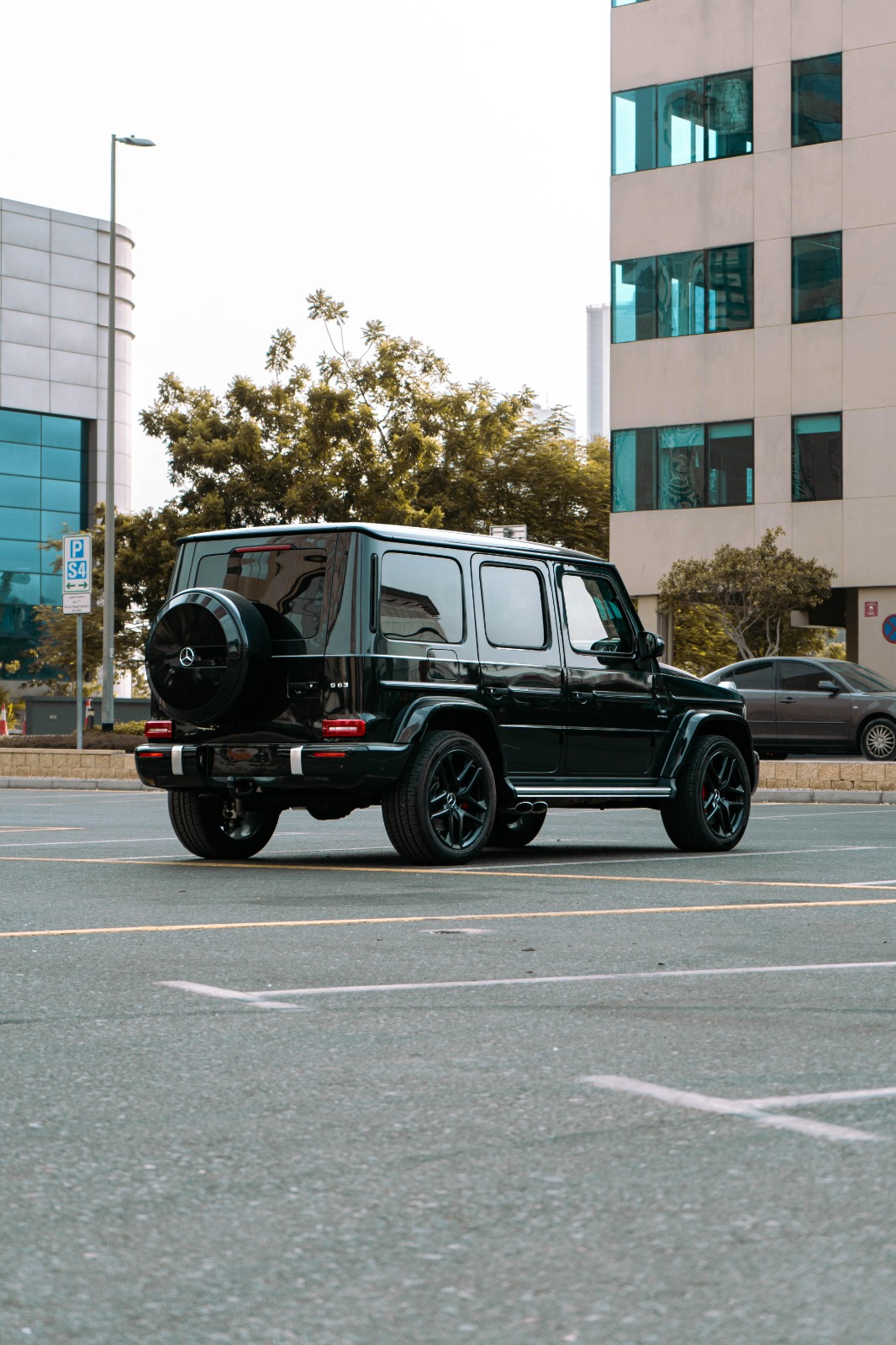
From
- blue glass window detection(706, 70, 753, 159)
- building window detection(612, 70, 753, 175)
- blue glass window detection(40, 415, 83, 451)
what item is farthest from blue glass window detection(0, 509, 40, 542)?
blue glass window detection(706, 70, 753, 159)

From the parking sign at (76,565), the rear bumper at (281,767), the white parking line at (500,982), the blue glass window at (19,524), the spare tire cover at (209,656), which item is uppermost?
the blue glass window at (19,524)

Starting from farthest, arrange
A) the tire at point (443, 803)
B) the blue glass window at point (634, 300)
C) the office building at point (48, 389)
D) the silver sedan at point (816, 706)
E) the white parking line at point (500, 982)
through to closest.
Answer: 1. the office building at point (48, 389)
2. the blue glass window at point (634, 300)
3. the silver sedan at point (816, 706)
4. the tire at point (443, 803)
5. the white parking line at point (500, 982)

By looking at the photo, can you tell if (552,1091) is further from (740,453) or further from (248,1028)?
(740,453)

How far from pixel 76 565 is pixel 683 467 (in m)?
15.4

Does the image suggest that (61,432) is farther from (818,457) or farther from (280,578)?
(280,578)

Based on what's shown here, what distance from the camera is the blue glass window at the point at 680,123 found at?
126 ft

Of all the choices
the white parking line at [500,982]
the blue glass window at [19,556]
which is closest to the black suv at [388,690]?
the white parking line at [500,982]

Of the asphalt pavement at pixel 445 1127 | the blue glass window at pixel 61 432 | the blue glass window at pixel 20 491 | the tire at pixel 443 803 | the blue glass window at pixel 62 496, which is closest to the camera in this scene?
the asphalt pavement at pixel 445 1127

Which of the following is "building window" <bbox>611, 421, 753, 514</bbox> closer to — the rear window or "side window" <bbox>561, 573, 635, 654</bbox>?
"side window" <bbox>561, 573, 635, 654</bbox>

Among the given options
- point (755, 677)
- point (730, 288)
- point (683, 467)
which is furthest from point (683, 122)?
point (755, 677)

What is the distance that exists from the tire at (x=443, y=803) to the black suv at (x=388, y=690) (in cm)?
1

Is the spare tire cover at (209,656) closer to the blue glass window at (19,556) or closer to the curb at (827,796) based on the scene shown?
the curb at (827,796)

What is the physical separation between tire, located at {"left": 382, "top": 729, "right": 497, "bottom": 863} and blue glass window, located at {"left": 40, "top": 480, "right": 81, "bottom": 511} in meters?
62.7

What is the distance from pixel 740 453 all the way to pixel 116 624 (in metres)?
14.9
